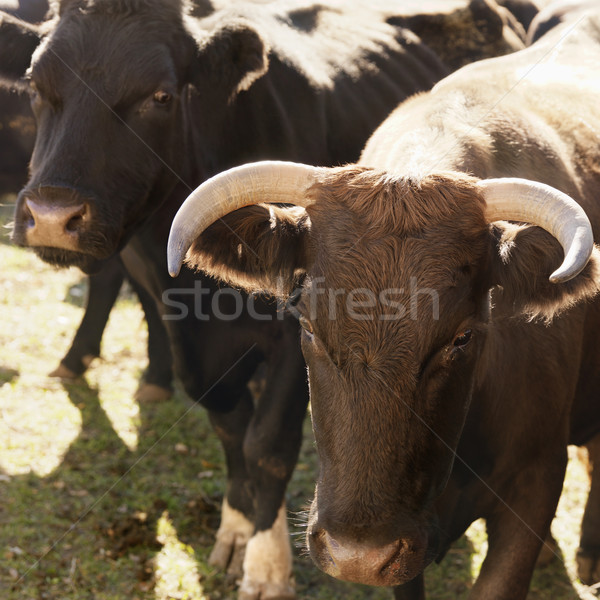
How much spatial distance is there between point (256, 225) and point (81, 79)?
1485mm

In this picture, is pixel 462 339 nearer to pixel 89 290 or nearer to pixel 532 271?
pixel 532 271

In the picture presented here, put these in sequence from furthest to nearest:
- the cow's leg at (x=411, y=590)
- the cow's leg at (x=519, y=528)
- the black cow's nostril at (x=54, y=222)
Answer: the black cow's nostril at (x=54, y=222) → the cow's leg at (x=411, y=590) → the cow's leg at (x=519, y=528)

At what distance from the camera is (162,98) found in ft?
13.2

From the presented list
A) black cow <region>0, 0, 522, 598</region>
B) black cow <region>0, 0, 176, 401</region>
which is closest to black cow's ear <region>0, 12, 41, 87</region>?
black cow <region>0, 0, 522, 598</region>

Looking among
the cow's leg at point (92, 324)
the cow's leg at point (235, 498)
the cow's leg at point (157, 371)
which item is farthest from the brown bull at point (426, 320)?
the cow's leg at point (92, 324)

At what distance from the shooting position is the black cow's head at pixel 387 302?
2.53 meters

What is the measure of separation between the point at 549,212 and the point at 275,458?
215 cm

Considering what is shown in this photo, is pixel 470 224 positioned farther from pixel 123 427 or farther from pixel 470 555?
pixel 123 427

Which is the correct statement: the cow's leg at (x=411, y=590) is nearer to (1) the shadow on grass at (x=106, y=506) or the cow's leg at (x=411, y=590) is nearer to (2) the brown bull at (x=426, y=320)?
(2) the brown bull at (x=426, y=320)

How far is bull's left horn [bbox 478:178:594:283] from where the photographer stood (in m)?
2.25

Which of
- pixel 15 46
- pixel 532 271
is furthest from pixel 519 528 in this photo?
pixel 15 46

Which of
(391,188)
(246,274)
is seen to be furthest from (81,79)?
(391,188)

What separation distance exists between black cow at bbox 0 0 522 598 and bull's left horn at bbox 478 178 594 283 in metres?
1.69

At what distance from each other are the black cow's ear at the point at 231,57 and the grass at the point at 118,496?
→ 229cm
